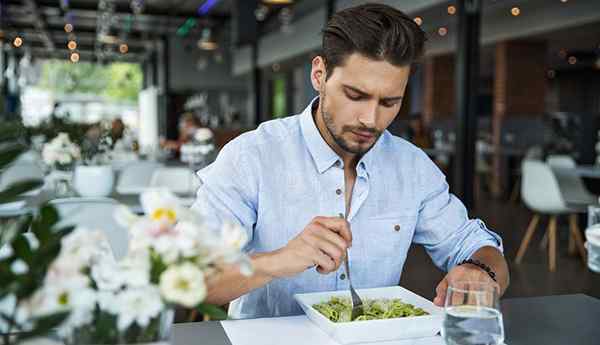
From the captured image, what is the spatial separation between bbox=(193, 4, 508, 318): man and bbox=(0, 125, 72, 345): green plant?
0.70 meters

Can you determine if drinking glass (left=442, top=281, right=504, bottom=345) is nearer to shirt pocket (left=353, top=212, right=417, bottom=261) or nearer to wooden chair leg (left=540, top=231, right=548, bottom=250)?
shirt pocket (left=353, top=212, right=417, bottom=261)

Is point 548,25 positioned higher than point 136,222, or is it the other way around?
point 548,25

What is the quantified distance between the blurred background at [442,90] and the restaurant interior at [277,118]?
35mm

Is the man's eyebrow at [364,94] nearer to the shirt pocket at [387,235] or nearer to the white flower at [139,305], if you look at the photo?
the shirt pocket at [387,235]

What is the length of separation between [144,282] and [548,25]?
37.7 ft

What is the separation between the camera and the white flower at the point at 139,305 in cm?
80

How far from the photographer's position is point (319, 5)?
556 inches

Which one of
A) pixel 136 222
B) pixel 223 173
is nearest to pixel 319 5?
pixel 223 173

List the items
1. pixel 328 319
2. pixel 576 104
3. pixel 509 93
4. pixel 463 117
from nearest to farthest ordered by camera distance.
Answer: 1. pixel 328 319
2. pixel 463 117
3. pixel 509 93
4. pixel 576 104

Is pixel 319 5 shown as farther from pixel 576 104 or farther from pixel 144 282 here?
pixel 144 282

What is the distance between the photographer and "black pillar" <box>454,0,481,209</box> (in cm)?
839

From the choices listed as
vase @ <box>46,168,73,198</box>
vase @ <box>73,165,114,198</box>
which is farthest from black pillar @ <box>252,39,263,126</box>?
vase @ <box>73,165,114,198</box>

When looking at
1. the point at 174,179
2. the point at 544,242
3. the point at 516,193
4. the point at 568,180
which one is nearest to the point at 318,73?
the point at 174,179

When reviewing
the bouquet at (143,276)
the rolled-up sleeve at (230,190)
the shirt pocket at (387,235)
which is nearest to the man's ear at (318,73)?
the rolled-up sleeve at (230,190)
